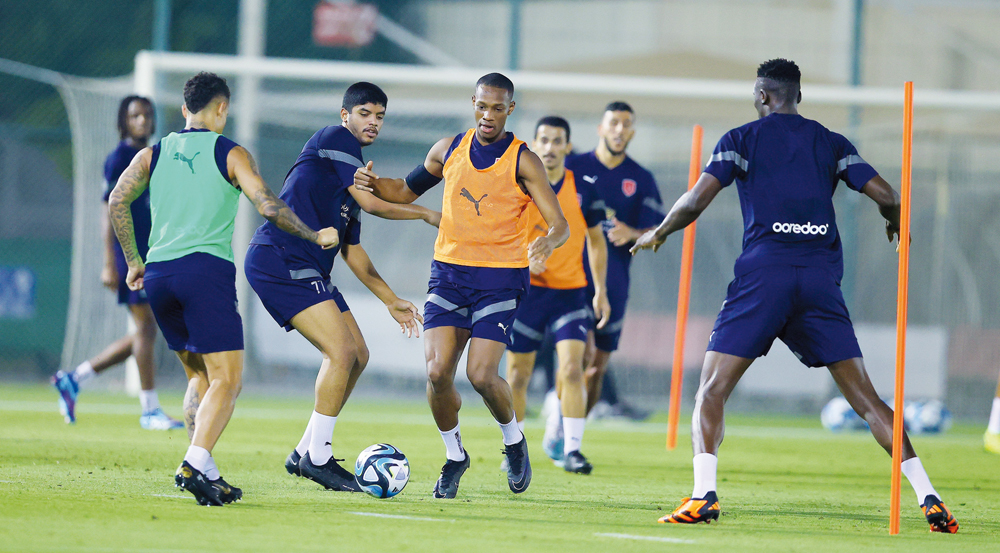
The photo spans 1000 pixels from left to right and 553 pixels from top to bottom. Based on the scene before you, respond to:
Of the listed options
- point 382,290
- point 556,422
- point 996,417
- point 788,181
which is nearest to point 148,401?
point 556,422

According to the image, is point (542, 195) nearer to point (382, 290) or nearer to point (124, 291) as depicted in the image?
point (382, 290)

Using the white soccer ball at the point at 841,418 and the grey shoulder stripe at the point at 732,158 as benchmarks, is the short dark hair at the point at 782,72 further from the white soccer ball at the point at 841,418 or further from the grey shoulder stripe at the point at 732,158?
the white soccer ball at the point at 841,418

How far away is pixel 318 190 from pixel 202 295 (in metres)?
1.01

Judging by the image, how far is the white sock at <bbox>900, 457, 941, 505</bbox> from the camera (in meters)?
5.58

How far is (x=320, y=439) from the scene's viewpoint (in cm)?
636

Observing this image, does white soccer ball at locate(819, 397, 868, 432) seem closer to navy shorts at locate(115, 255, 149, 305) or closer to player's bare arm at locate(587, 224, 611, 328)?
player's bare arm at locate(587, 224, 611, 328)

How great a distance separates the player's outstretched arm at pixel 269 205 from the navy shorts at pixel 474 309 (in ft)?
2.50

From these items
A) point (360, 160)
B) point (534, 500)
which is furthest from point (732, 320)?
point (360, 160)

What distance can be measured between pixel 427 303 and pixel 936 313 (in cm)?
958

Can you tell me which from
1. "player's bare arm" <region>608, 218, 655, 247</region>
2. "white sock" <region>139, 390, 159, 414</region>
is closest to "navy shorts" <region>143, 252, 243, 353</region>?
"player's bare arm" <region>608, 218, 655, 247</region>

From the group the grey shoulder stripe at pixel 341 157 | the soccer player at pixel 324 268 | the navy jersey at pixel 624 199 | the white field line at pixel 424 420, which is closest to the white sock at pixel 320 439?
the soccer player at pixel 324 268

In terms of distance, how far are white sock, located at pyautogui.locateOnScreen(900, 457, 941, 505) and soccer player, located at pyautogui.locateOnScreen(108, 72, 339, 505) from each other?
301 centimetres

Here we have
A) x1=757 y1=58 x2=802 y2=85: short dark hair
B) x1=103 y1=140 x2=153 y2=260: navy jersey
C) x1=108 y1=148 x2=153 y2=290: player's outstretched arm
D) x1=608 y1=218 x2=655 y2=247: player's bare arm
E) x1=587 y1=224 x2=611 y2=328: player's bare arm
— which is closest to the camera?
x1=757 y1=58 x2=802 y2=85: short dark hair

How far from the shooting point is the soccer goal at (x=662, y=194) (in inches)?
543
